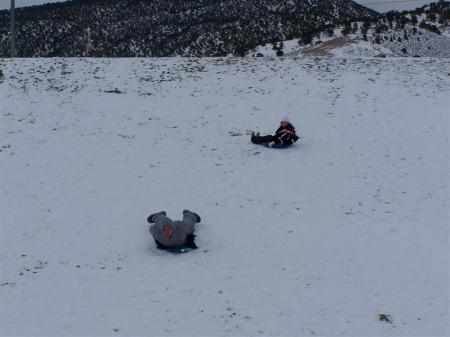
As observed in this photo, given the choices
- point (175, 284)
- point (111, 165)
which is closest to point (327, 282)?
point (175, 284)

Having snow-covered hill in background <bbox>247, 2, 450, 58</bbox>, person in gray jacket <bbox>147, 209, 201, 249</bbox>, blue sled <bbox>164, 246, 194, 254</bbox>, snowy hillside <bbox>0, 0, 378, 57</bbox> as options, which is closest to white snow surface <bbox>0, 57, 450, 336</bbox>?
blue sled <bbox>164, 246, 194, 254</bbox>

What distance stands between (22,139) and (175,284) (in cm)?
956

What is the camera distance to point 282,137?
14.2m

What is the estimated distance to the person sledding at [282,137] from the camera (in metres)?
14.2

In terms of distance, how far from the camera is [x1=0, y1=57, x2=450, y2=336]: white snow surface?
7031 millimetres

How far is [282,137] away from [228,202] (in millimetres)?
3925

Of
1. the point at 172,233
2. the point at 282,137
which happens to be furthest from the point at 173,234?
the point at 282,137

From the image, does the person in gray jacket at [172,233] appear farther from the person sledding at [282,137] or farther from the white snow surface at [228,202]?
the person sledding at [282,137]

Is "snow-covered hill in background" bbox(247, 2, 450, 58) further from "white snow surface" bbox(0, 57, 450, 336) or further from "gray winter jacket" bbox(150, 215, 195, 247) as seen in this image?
"gray winter jacket" bbox(150, 215, 195, 247)

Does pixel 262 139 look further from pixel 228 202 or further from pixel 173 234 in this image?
pixel 173 234

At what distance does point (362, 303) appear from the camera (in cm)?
717

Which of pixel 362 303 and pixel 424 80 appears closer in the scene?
Answer: pixel 362 303

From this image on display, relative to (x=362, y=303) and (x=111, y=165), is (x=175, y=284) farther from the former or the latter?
(x=111, y=165)

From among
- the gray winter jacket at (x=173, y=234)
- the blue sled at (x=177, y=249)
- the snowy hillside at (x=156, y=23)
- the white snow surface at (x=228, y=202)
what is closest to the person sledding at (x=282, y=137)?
the white snow surface at (x=228, y=202)
